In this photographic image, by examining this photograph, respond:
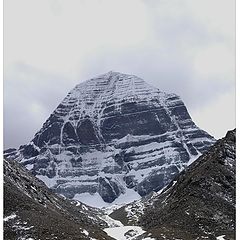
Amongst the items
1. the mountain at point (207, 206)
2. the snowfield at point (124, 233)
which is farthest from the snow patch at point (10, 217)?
the snowfield at point (124, 233)

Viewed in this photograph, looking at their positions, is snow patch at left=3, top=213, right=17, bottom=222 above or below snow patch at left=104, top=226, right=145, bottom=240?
below

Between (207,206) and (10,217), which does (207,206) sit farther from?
(10,217)

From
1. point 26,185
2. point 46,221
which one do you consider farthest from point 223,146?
point 46,221

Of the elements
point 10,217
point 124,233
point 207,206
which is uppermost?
point 207,206

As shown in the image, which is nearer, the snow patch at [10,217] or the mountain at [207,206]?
the snow patch at [10,217]

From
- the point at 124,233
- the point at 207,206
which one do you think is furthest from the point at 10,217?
the point at 207,206

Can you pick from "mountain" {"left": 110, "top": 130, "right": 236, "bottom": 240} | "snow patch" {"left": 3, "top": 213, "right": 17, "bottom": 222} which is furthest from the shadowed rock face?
"snow patch" {"left": 3, "top": 213, "right": 17, "bottom": 222}

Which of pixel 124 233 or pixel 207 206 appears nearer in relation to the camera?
pixel 207 206

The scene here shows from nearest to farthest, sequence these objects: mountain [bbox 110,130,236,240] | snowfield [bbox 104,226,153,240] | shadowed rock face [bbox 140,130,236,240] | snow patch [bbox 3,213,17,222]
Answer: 1. snow patch [bbox 3,213,17,222]
2. mountain [bbox 110,130,236,240]
3. shadowed rock face [bbox 140,130,236,240]
4. snowfield [bbox 104,226,153,240]

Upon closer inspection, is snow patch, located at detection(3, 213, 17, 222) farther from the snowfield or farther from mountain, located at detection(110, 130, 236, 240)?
the snowfield

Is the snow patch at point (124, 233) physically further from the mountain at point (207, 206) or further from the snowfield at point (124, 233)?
the mountain at point (207, 206)
